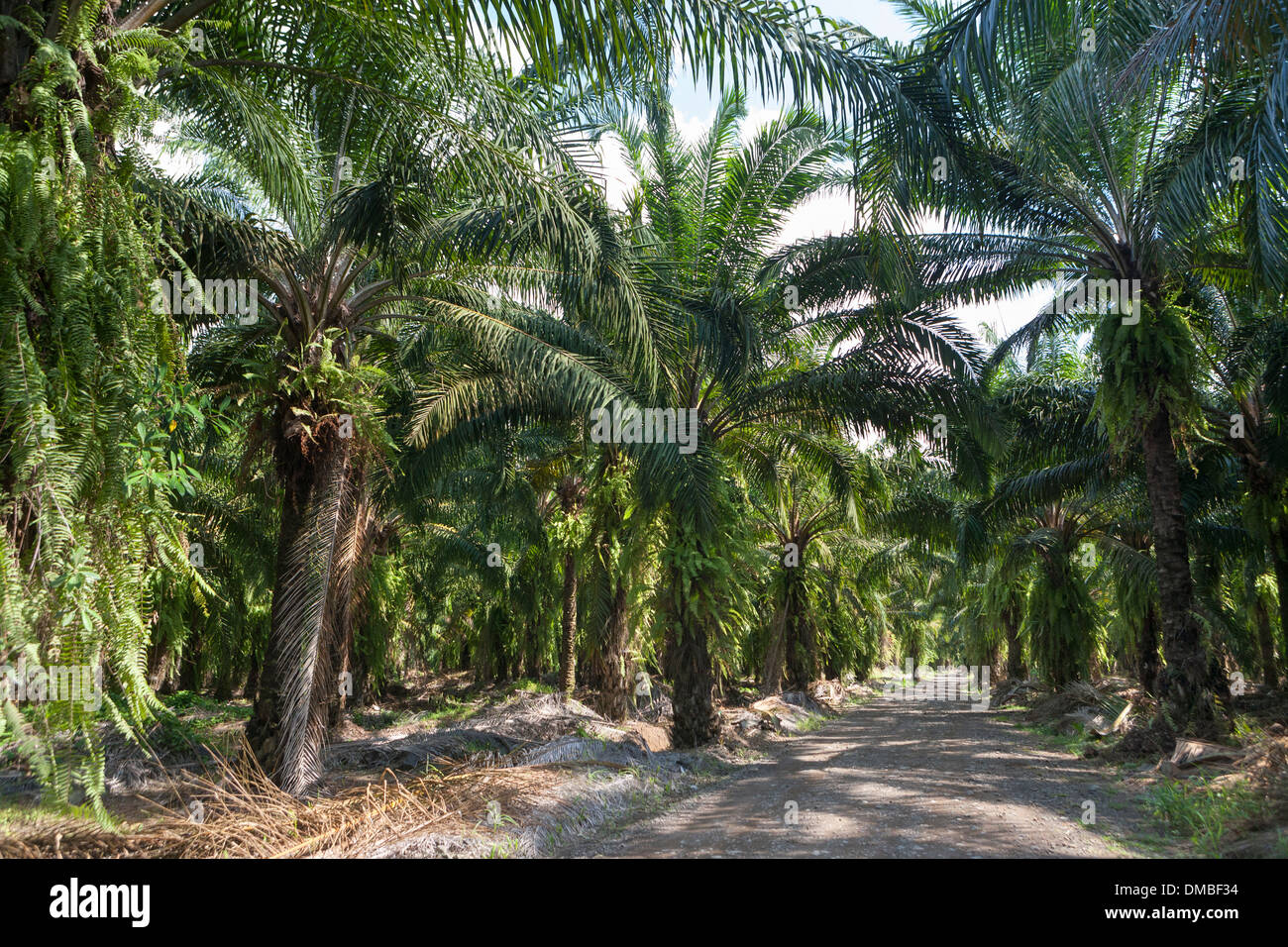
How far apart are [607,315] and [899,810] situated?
5.03 m

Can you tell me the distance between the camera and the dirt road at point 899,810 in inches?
218

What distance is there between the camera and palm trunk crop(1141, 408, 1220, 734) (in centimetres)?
987

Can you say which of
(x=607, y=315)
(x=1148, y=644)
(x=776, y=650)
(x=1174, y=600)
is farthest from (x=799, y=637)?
(x=607, y=315)

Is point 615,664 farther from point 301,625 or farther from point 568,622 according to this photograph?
point 301,625

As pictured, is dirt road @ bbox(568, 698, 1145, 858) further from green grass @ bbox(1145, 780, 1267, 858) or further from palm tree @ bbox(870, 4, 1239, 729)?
palm tree @ bbox(870, 4, 1239, 729)

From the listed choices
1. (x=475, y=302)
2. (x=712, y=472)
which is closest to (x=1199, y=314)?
(x=712, y=472)

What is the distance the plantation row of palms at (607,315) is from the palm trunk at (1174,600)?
0.05 metres

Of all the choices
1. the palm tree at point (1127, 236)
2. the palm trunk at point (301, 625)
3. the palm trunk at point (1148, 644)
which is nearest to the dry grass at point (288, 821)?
the palm trunk at point (301, 625)

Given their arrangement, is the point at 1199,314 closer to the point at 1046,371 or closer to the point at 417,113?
the point at 1046,371

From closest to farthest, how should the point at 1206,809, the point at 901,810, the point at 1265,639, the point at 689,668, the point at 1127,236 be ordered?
1. the point at 1206,809
2. the point at 901,810
3. the point at 1127,236
4. the point at 689,668
5. the point at 1265,639

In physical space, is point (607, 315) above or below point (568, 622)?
above

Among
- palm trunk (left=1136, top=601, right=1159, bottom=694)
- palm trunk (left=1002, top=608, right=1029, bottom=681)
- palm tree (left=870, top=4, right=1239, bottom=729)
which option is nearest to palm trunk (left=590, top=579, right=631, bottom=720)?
palm tree (left=870, top=4, right=1239, bottom=729)

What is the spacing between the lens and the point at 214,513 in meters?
15.5

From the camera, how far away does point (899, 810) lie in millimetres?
6824
